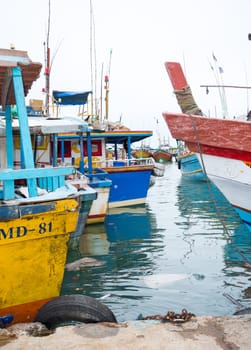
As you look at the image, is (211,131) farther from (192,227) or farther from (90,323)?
(192,227)

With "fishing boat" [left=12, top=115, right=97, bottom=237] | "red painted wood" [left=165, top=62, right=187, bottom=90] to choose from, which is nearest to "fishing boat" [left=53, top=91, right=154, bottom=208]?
"fishing boat" [left=12, top=115, right=97, bottom=237]

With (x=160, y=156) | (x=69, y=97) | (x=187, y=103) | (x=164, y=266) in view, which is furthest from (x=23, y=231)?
(x=160, y=156)

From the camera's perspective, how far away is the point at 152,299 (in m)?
5.86

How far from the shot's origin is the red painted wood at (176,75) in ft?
17.5

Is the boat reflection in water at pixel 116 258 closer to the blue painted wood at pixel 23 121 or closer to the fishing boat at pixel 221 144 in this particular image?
the fishing boat at pixel 221 144

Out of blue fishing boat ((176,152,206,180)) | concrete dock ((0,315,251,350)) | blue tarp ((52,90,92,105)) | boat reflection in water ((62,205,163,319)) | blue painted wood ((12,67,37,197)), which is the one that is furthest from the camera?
blue fishing boat ((176,152,206,180))

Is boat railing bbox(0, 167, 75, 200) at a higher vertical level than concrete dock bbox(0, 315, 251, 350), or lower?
higher

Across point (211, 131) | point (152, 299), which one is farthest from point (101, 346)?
point (211, 131)

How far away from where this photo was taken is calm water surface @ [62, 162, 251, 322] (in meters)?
5.72

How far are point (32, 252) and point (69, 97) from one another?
1213 cm

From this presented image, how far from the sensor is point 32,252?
4254 mm

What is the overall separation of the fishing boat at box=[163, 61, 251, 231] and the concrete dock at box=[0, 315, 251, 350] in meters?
2.38

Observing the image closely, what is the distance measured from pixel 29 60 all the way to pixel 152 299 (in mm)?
3781

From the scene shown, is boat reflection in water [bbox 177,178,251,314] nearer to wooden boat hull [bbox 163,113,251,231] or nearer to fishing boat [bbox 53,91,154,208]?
wooden boat hull [bbox 163,113,251,231]
